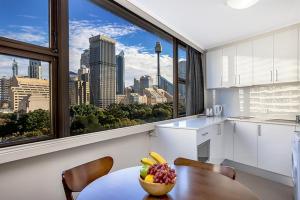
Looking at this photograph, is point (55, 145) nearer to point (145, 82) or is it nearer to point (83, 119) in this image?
point (83, 119)

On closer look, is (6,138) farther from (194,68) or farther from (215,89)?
(215,89)

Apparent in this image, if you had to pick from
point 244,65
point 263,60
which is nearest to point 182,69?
point 244,65

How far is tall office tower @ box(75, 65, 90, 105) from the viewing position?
1.91 meters

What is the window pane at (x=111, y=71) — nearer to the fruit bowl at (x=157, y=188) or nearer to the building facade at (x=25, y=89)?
the building facade at (x=25, y=89)

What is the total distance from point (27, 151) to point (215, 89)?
375cm

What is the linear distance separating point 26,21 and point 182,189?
1.61 m

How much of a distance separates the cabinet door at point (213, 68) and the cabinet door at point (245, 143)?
101 centimetres

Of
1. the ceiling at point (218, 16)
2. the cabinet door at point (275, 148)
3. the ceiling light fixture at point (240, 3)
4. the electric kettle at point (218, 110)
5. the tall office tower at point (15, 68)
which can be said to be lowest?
the cabinet door at point (275, 148)

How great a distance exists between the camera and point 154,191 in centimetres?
95

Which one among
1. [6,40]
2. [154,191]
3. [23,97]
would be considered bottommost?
[154,191]

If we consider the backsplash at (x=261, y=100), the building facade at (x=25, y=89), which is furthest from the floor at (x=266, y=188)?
the building facade at (x=25, y=89)

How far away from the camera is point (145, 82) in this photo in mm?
2898

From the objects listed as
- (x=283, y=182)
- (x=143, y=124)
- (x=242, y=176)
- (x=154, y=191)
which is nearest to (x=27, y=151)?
(x=154, y=191)

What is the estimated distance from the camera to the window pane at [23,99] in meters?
1.42
